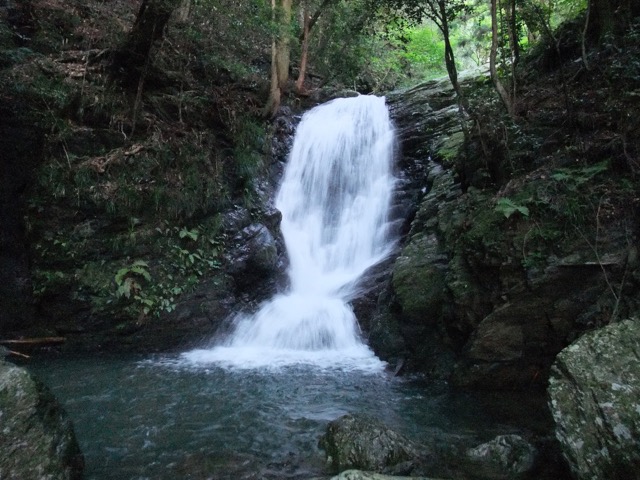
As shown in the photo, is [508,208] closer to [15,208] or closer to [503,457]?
[503,457]

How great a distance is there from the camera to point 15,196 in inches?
297

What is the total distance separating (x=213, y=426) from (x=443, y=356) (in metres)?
3.33

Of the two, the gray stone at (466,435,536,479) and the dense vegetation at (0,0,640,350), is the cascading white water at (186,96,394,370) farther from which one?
the gray stone at (466,435,536,479)

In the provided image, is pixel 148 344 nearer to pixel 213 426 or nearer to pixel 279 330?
pixel 279 330

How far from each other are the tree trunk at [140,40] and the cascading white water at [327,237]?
4.41 meters

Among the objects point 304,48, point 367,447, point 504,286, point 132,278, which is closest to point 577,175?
point 504,286

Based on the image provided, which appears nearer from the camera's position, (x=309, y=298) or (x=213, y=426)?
(x=213, y=426)

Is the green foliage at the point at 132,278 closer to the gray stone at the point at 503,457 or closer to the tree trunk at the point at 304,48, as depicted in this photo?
the gray stone at the point at 503,457

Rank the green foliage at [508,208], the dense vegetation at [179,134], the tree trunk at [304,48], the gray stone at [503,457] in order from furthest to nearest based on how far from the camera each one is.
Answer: the tree trunk at [304,48] → the dense vegetation at [179,134] → the green foliage at [508,208] → the gray stone at [503,457]

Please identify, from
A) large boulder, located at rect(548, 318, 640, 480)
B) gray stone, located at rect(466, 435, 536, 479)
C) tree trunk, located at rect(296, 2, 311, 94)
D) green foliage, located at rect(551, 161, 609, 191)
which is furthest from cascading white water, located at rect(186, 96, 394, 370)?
green foliage, located at rect(551, 161, 609, 191)

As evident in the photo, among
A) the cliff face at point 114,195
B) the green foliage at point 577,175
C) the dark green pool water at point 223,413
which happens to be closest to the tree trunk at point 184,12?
the cliff face at point 114,195

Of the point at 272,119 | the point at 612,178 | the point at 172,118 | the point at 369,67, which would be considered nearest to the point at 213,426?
the point at 612,178

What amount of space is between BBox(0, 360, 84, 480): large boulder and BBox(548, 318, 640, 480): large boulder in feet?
12.5

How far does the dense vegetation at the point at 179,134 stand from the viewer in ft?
19.1
